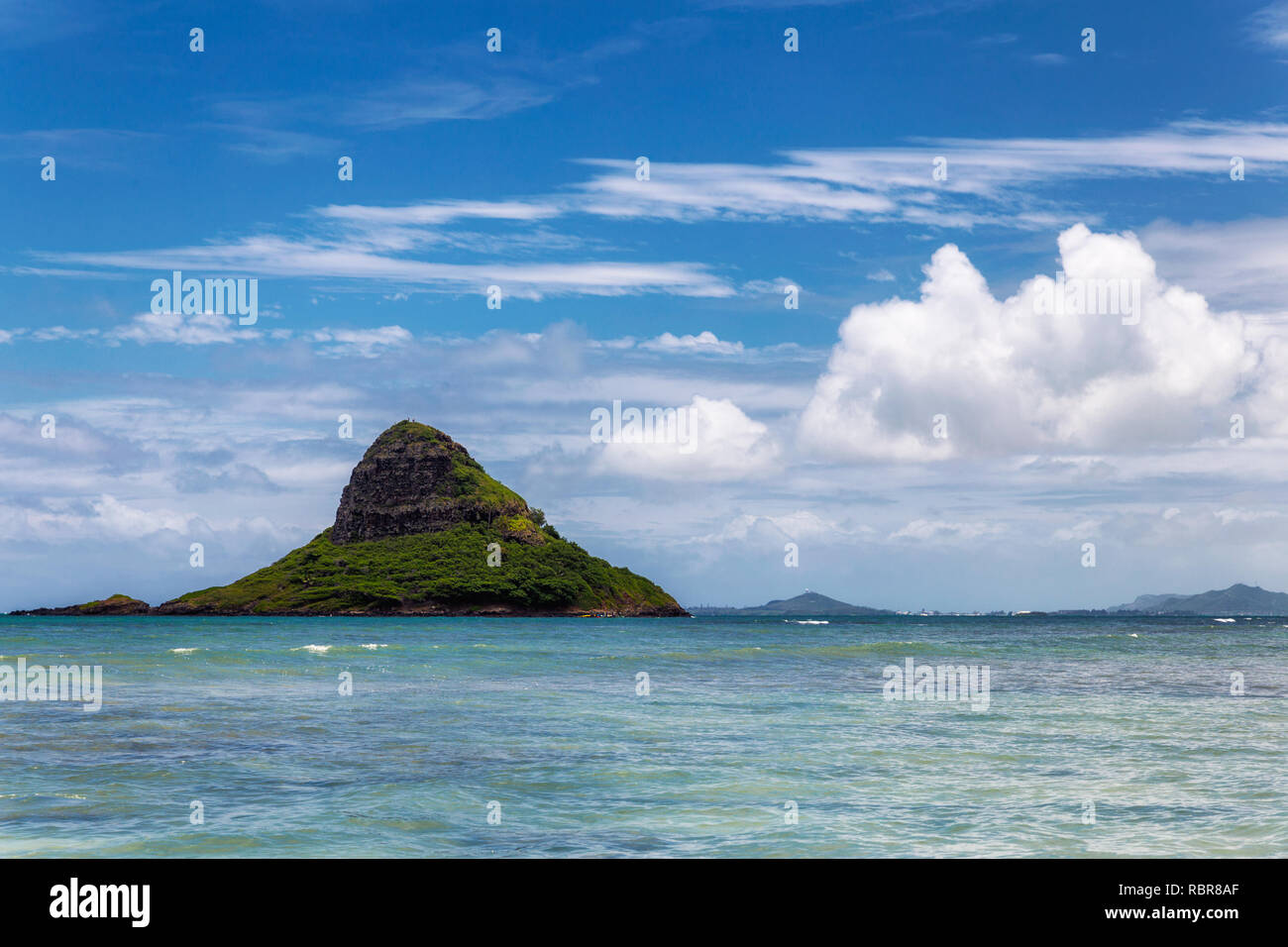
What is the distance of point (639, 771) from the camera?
663 inches

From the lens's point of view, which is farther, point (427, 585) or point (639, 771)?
point (427, 585)

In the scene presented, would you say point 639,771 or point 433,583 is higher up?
point 639,771

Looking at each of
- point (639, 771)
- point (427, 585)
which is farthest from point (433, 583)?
point (639, 771)

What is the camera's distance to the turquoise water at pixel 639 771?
12375 mm

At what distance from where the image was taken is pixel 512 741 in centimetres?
2017

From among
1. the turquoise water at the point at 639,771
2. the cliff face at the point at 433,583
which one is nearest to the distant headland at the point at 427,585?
the cliff face at the point at 433,583

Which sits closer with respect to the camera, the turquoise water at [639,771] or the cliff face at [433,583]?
the turquoise water at [639,771]

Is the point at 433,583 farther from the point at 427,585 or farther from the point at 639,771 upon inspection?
the point at 639,771

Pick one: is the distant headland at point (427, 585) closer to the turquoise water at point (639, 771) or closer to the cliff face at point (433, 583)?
the cliff face at point (433, 583)

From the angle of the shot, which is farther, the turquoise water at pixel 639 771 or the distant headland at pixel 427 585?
the distant headland at pixel 427 585

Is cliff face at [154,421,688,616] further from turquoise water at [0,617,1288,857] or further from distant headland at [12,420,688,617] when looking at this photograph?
turquoise water at [0,617,1288,857]
